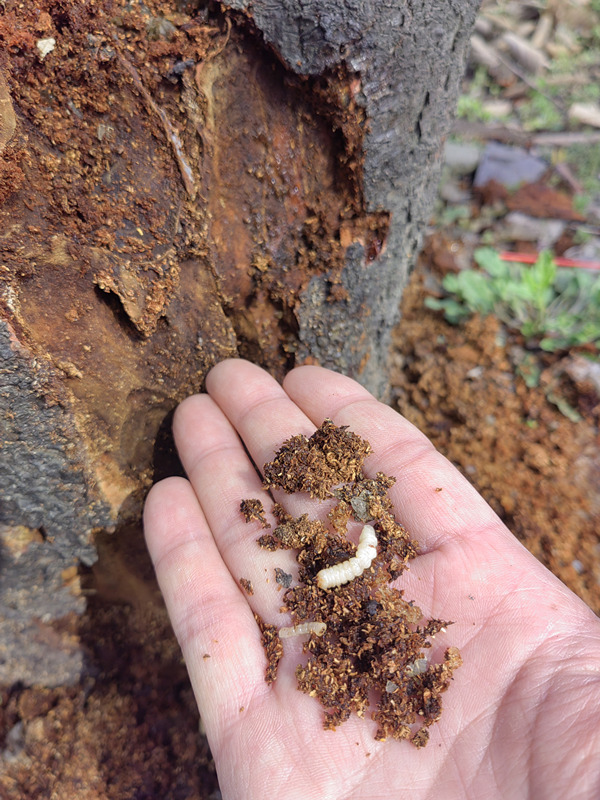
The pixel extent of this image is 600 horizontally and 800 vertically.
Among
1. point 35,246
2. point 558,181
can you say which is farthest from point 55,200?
point 558,181

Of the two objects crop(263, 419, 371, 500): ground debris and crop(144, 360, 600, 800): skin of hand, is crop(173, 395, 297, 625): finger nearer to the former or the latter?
crop(144, 360, 600, 800): skin of hand

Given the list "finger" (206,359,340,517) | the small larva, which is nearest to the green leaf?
"finger" (206,359,340,517)

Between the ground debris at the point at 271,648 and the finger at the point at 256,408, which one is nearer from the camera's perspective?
the ground debris at the point at 271,648

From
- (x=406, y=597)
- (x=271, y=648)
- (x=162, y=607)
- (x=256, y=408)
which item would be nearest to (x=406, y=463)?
(x=406, y=597)

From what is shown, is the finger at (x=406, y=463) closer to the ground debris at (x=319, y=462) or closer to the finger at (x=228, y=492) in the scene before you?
the ground debris at (x=319, y=462)

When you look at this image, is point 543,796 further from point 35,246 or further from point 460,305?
point 460,305

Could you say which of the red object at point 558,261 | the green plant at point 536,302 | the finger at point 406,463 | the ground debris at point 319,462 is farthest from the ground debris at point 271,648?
the red object at point 558,261

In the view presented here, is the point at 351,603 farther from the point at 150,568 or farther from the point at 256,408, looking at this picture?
the point at 150,568
